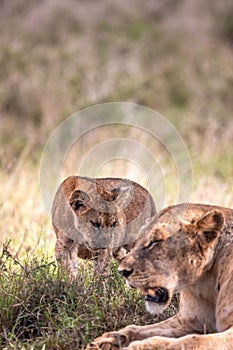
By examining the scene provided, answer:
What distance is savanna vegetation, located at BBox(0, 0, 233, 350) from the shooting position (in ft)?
18.8

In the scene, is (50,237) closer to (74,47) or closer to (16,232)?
(16,232)

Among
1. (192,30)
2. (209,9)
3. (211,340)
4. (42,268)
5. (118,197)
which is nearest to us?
(211,340)

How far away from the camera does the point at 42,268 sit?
244 inches

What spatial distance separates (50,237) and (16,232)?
427 millimetres

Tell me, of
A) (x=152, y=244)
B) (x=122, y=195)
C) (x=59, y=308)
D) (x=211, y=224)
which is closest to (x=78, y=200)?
(x=122, y=195)

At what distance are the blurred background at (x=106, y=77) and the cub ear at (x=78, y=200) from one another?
1.21 feet

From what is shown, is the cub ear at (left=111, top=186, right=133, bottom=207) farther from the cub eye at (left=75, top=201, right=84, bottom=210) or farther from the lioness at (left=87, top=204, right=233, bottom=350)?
the lioness at (left=87, top=204, right=233, bottom=350)

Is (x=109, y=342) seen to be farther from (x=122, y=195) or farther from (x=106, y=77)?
(x=106, y=77)

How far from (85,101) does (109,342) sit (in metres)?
12.6

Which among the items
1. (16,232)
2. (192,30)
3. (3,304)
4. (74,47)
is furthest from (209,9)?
(3,304)

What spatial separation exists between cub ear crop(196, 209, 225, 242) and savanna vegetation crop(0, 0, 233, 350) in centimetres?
97

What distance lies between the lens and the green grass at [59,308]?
17.5 feet

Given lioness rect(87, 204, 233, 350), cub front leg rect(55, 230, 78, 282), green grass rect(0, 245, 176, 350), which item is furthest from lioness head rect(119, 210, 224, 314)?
cub front leg rect(55, 230, 78, 282)

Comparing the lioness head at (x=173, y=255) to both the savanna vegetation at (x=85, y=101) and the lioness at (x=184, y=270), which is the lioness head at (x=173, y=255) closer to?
the lioness at (x=184, y=270)
